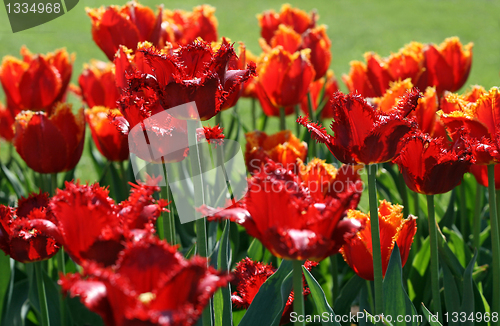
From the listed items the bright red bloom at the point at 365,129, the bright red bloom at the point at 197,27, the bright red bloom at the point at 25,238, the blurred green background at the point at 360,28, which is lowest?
the blurred green background at the point at 360,28

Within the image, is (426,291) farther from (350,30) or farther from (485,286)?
(350,30)

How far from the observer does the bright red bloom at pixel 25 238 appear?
970 mm

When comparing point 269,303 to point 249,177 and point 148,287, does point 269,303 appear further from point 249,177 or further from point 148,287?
point 148,287

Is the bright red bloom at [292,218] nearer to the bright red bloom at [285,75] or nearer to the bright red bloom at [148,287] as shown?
Result: the bright red bloom at [148,287]

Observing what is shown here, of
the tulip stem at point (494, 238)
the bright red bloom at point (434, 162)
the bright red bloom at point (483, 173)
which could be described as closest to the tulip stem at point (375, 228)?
the bright red bloom at point (434, 162)

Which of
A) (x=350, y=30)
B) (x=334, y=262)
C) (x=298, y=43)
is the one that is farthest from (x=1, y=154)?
(x=350, y=30)

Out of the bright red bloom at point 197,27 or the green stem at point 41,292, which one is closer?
the green stem at point 41,292

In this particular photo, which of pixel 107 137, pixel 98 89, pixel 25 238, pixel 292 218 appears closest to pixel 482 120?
pixel 292 218

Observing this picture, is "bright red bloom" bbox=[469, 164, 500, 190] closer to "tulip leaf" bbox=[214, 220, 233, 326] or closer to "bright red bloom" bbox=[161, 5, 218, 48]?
"tulip leaf" bbox=[214, 220, 233, 326]

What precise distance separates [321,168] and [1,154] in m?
4.14

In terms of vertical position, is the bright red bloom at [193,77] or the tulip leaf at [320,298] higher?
the bright red bloom at [193,77]

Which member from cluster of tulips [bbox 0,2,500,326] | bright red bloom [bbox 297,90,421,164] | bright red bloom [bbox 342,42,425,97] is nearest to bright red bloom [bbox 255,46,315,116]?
cluster of tulips [bbox 0,2,500,326]

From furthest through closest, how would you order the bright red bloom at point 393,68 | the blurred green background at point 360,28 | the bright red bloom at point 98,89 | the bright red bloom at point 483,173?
the blurred green background at point 360,28
the bright red bloom at point 98,89
the bright red bloom at point 393,68
the bright red bloom at point 483,173

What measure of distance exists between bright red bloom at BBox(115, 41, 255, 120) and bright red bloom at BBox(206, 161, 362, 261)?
192 millimetres
